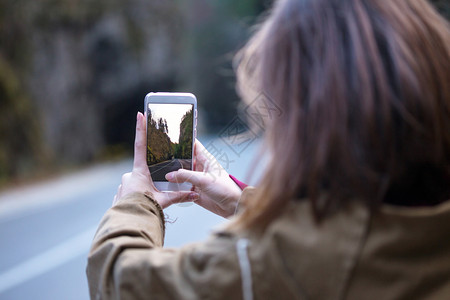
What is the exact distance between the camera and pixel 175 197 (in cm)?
149

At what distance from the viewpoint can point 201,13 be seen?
18875 mm

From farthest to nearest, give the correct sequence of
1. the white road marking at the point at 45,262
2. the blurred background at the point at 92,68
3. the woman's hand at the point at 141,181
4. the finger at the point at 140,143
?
the blurred background at the point at 92,68
the white road marking at the point at 45,262
the finger at the point at 140,143
the woman's hand at the point at 141,181

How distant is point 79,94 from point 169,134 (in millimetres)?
15306

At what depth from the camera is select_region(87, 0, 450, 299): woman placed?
80 centimetres

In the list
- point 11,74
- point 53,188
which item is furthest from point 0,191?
point 11,74

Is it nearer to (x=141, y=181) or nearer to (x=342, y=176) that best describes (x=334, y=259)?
(x=342, y=176)

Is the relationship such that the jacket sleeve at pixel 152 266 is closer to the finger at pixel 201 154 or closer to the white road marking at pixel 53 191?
the finger at pixel 201 154

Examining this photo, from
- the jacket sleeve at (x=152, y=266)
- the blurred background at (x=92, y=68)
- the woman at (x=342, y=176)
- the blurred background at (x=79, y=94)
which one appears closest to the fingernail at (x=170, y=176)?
the jacket sleeve at (x=152, y=266)

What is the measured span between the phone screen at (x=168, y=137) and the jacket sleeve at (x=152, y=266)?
0.40 m

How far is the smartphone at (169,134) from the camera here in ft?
4.94

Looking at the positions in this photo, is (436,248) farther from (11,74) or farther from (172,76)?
(172,76)

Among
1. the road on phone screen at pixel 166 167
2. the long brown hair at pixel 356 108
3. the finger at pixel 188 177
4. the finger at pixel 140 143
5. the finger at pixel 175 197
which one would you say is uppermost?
the long brown hair at pixel 356 108

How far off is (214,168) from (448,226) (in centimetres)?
93

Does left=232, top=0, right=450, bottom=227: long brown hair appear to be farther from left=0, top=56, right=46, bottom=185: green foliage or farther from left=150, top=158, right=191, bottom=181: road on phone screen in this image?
left=0, top=56, right=46, bottom=185: green foliage
